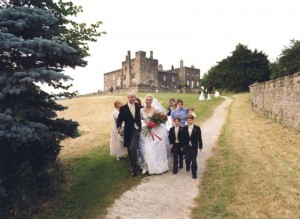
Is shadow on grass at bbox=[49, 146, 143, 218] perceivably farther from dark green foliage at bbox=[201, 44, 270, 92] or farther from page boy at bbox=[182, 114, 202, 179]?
dark green foliage at bbox=[201, 44, 270, 92]

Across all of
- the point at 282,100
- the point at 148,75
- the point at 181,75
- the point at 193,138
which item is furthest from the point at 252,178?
the point at 181,75

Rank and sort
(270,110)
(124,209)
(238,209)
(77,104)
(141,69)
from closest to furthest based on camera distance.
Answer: (238,209)
(124,209)
(270,110)
(77,104)
(141,69)

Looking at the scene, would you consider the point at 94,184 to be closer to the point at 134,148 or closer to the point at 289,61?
the point at 134,148

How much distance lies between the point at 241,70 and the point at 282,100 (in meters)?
38.7

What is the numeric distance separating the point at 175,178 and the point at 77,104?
30034mm

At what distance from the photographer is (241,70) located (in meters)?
55.8

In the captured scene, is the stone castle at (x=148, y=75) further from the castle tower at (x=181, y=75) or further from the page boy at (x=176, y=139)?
the page boy at (x=176, y=139)

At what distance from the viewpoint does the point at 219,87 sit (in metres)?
61.0

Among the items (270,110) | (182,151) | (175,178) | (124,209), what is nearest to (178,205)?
(124,209)

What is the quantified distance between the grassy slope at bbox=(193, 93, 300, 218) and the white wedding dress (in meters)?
1.36

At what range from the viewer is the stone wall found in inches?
629

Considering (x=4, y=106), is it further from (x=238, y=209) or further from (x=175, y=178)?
(x=238, y=209)

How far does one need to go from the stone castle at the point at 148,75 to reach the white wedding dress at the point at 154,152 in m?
64.4

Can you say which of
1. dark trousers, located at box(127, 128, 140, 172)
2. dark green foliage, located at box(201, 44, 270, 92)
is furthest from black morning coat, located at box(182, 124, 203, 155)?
dark green foliage, located at box(201, 44, 270, 92)
